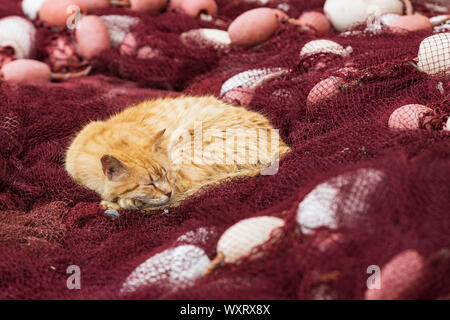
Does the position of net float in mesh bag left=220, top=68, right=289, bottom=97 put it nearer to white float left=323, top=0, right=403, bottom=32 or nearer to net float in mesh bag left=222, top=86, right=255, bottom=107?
net float in mesh bag left=222, top=86, right=255, bottom=107

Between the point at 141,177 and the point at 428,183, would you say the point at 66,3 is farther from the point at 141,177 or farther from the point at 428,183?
the point at 428,183

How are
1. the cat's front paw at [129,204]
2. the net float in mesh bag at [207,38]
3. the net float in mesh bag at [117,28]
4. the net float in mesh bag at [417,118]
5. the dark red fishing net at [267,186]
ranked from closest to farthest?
the dark red fishing net at [267,186]
the net float in mesh bag at [417,118]
the cat's front paw at [129,204]
the net float in mesh bag at [207,38]
the net float in mesh bag at [117,28]

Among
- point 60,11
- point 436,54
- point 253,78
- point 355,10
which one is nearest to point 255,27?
point 253,78

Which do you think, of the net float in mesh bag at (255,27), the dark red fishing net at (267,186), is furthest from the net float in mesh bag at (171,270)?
the net float in mesh bag at (255,27)

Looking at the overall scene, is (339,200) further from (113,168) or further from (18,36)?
(18,36)

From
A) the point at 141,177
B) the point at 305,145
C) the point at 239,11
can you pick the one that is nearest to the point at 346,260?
the point at 305,145

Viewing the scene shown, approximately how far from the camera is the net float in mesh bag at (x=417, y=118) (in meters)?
1.71

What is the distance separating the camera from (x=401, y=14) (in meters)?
3.00

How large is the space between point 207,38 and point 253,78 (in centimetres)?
62

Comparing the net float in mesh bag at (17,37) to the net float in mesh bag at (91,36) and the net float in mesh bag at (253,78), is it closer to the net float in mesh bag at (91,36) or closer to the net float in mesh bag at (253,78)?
the net float in mesh bag at (91,36)

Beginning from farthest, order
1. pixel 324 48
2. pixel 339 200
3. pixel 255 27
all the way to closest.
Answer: pixel 255 27
pixel 324 48
pixel 339 200

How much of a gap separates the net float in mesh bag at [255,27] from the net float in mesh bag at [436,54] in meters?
1.05

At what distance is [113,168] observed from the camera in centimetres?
192

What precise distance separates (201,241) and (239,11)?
2.34 m
